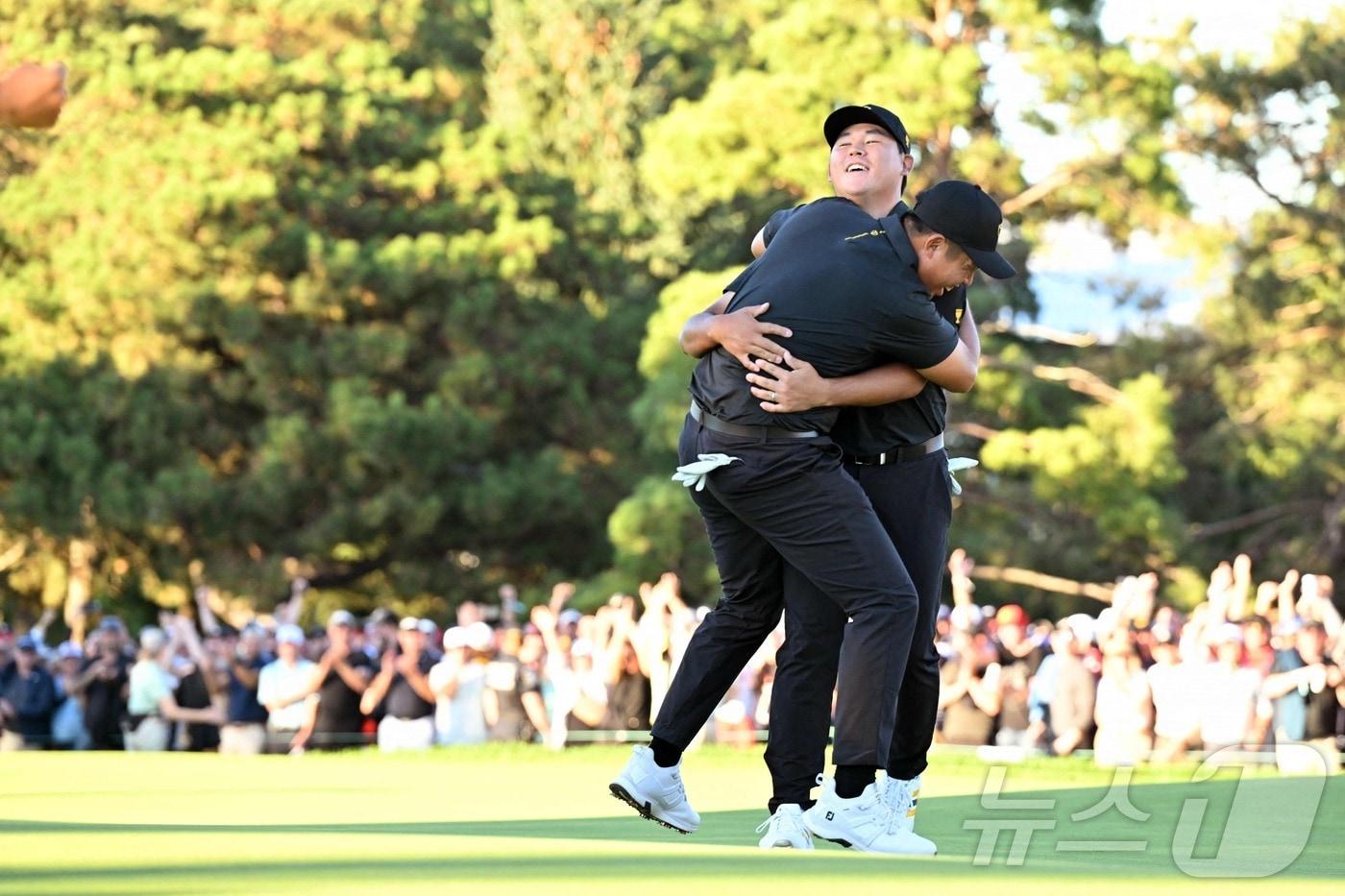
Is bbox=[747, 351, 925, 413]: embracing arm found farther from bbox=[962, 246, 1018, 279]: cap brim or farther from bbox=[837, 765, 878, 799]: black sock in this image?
bbox=[837, 765, 878, 799]: black sock

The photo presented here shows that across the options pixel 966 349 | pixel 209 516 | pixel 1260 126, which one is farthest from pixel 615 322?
pixel 966 349

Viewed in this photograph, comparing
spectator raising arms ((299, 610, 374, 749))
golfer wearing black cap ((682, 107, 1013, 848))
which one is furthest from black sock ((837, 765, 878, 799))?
spectator raising arms ((299, 610, 374, 749))

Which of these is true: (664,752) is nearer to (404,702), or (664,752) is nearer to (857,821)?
(857,821)

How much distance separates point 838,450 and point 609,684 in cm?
1270

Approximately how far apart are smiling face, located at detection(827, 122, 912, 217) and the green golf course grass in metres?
1.73

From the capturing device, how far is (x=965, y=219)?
5414 millimetres

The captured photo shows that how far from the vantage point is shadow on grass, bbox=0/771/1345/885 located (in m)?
3.66

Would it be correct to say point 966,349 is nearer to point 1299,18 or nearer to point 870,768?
point 870,768

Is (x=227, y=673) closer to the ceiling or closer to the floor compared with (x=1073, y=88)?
closer to the floor

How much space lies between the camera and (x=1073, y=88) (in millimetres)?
27781

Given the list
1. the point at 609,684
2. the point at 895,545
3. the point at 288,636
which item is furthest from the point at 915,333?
the point at 288,636

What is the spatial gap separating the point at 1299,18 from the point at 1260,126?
277 centimetres

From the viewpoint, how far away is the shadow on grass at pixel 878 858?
366 cm

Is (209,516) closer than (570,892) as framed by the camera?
No
